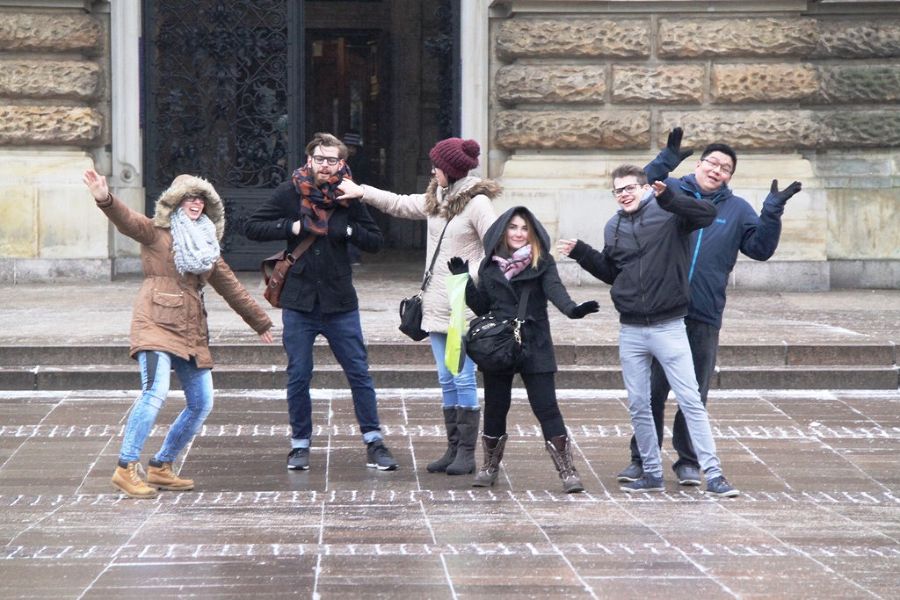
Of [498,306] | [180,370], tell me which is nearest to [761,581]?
[498,306]

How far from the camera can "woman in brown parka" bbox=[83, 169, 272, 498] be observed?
308 inches

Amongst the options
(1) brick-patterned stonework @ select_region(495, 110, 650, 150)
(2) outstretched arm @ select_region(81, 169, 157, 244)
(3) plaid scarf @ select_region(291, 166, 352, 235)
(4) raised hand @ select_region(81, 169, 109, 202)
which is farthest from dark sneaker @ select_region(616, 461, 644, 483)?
(1) brick-patterned stonework @ select_region(495, 110, 650, 150)

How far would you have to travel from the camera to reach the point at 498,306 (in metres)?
7.94

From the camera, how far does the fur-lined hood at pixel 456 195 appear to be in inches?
329

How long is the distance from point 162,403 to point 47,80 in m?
8.05

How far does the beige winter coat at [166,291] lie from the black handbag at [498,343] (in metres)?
1.31

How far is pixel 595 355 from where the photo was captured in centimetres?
1136

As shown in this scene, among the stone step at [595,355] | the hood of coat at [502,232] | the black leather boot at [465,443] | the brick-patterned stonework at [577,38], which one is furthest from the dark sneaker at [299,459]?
the brick-patterned stonework at [577,38]

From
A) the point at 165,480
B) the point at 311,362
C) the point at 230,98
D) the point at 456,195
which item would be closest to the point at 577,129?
the point at 230,98

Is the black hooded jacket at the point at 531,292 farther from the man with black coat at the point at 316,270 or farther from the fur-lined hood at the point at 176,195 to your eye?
the fur-lined hood at the point at 176,195

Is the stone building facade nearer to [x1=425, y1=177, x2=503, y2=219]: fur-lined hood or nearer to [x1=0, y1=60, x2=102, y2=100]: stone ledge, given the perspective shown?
[x1=0, y1=60, x2=102, y2=100]: stone ledge

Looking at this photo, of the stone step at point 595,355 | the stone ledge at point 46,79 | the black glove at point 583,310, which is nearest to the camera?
the black glove at point 583,310

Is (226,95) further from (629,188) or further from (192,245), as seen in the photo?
(629,188)

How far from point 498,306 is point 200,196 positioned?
1544 mm
